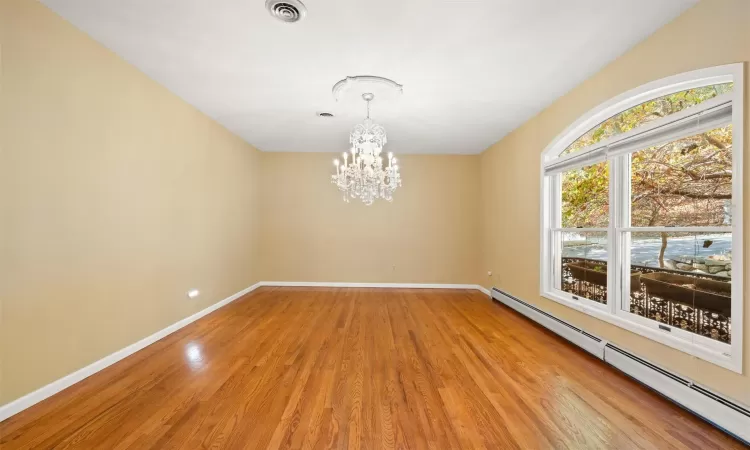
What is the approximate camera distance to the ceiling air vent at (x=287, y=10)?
1.85m

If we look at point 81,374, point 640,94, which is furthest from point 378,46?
point 81,374

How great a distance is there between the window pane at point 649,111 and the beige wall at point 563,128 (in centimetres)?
20

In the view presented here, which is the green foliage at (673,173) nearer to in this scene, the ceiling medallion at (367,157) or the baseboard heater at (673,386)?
the baseboard heater at (673,386)

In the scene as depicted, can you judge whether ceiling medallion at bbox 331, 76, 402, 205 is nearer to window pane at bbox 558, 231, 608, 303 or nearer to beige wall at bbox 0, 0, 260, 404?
beige wall at bbox 0, 0, 260, 404

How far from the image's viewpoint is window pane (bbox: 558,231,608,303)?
113 inches

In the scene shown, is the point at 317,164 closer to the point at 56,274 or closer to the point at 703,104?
the point at 56,274

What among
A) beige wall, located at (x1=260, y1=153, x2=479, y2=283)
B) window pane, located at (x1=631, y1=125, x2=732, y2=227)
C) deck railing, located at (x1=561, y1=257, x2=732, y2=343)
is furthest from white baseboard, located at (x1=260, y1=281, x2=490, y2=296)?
window pane, located at (x1=631, y1=125, x2=732, y2=227)

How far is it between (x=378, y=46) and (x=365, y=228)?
3779 mm

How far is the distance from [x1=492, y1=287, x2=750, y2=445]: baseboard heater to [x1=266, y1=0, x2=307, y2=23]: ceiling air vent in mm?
3620

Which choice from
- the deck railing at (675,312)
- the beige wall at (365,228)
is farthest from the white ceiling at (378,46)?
the beige wall at (365,228)

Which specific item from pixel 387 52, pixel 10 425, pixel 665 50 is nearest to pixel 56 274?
pixel 10 425

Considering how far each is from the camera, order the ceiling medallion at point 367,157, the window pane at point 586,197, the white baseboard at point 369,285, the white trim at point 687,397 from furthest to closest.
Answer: the white baseboard at point 369,285
the ceiling medallion at point 367,157
the window pane at point 586,197
the white trim at point 687,397

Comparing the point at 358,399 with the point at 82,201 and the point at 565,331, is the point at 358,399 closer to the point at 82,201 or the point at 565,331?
the point at 565,331

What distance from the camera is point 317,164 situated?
5723 mm
